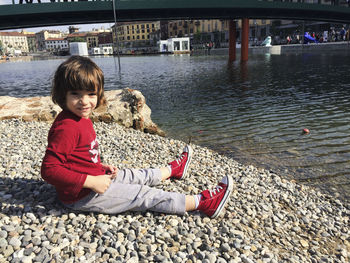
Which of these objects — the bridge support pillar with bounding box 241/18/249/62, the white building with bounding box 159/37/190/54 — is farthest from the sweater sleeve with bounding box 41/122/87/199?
the white building with bounding box 159/37/190/54

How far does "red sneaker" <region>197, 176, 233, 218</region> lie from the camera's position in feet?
11.5

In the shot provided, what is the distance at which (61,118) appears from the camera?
2918 mm

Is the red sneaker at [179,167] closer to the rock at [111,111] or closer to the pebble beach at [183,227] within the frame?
the pebble beach at [183,227]

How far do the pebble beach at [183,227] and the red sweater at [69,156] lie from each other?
0.43 meters

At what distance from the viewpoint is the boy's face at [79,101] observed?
2932mm

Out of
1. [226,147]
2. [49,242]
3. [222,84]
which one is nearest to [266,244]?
[49,242]

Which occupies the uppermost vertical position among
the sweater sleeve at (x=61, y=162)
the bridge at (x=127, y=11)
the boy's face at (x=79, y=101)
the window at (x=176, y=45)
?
the window at (x=176, y=45)

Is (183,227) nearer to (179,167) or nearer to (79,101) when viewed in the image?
(179,167)

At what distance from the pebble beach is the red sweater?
1.42ft

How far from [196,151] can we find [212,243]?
3908mm

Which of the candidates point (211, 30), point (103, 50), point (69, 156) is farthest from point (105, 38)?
point (69, 156)

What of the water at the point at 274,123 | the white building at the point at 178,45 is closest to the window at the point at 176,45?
the white building at the point at 178,45

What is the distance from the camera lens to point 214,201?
3539 mm

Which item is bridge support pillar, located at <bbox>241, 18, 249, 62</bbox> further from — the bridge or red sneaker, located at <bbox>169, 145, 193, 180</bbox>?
red sneaker, located at <bbox>169, 145, 193, 180</bbox>
